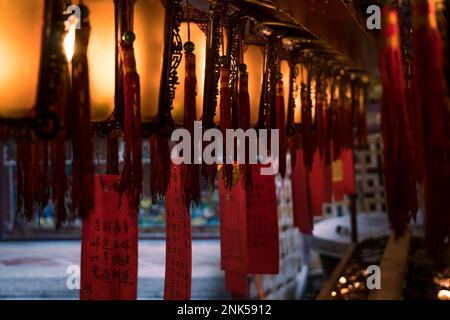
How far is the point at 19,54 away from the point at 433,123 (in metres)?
0.90

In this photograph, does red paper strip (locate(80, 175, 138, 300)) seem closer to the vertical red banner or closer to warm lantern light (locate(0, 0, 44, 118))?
warm lantern light (locate(0, 0, 44, 118))

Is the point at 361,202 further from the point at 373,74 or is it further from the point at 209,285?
the point at 373,74

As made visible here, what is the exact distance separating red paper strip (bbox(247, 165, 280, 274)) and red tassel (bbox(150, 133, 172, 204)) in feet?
2.55

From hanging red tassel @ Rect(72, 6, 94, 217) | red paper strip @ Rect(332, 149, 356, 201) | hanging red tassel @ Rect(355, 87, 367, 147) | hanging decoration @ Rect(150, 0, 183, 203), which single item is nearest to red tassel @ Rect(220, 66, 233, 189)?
hanging decoration @ Rect(150, 0, 183, 203)

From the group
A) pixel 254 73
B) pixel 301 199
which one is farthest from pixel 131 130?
pixel 301 199

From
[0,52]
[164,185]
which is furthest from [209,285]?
[0,52]

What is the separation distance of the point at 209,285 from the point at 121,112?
191 inches

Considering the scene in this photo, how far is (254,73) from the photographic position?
2141 mm

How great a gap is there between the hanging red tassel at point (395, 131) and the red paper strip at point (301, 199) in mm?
1821

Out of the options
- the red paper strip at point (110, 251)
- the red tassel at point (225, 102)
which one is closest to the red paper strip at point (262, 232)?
the red tassel at point (225, 102)

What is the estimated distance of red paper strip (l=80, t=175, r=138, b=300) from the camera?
1646 millimetres

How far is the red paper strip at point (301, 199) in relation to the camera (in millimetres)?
3020

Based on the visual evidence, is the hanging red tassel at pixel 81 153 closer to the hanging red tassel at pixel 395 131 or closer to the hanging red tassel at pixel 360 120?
the hanging red tassel at pixel 395 131

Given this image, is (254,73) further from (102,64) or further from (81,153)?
(81,153)
